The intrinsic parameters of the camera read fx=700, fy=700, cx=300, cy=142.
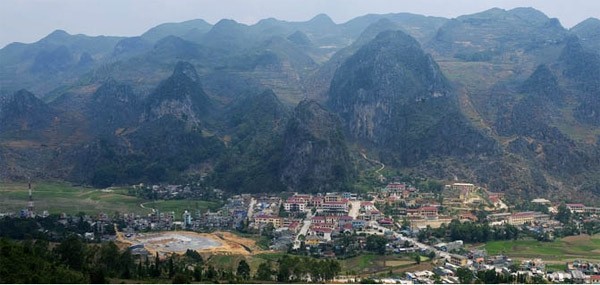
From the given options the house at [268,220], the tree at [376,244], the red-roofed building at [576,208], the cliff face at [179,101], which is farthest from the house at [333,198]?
the cliff face at [179,101]

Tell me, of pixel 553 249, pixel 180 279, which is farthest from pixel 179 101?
pixel 180 279

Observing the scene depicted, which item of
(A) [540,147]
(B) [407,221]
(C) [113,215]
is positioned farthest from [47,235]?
(A) [540,147]

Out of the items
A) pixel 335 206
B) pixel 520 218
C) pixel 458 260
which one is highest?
pixel 335 206

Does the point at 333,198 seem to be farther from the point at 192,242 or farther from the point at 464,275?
the point at 464,275

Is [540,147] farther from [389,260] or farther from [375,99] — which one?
[389,260]

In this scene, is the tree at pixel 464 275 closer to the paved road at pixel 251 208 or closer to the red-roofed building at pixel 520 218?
the red-roofed building at pixel 520 218

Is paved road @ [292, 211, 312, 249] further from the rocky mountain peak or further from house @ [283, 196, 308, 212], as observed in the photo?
the rocky mountain peak
